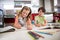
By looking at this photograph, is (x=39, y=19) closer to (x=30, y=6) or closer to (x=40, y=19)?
(x=40, y=19)

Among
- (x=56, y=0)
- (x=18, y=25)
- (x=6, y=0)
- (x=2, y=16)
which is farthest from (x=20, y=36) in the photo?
(x=56, y=0)

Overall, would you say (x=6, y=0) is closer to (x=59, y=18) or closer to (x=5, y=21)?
(x=5, y=21)

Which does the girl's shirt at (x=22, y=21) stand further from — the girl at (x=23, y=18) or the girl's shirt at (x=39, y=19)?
the girl's shirt at (x=39, y=19)

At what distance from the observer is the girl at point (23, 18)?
3.18ft

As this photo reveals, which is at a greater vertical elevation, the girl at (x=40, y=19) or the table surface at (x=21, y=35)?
the girl at (x=40, y=19)

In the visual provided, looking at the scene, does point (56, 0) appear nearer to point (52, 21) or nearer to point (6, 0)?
point (52, 21)

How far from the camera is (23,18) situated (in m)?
0.98

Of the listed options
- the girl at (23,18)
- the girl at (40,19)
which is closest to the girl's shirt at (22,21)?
the girl at (23,18)

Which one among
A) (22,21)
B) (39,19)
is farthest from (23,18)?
(39,19)

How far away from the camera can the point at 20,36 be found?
3.11ft

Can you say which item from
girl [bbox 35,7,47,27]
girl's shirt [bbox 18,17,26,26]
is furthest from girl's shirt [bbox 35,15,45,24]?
girl's shirt [bbox 18,17,26,26]

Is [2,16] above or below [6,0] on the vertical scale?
below

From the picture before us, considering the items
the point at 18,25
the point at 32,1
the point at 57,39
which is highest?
the point at 32,1

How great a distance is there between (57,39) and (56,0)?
12.9 inches
